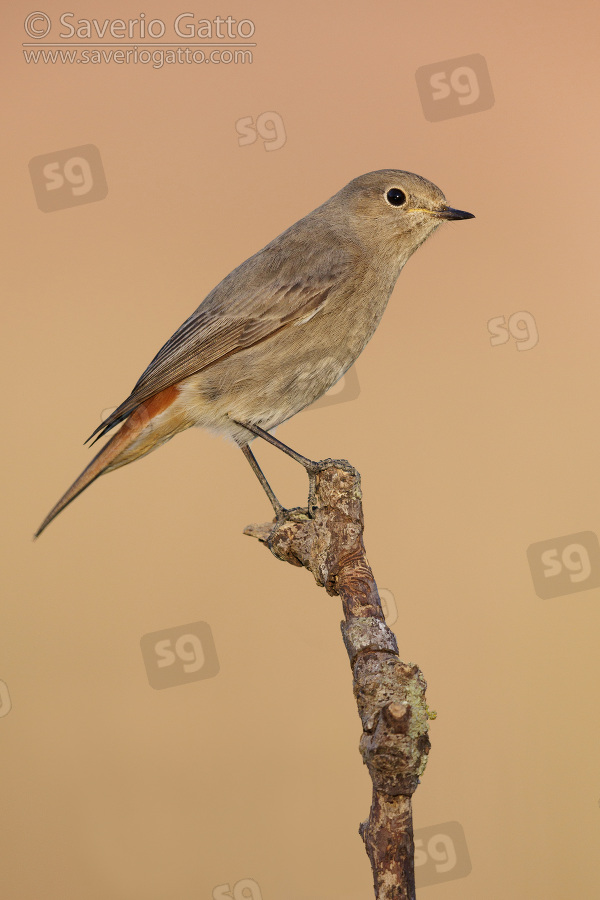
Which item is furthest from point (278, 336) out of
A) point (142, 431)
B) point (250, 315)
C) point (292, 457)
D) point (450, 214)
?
point (450, 214)

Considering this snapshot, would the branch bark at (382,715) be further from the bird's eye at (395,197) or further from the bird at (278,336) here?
the bird's eye at (395,197)

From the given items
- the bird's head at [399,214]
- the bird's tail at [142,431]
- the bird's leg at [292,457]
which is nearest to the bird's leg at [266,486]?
the bird's leg at [292,457]

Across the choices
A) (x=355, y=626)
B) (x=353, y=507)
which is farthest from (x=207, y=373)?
(x=355, y=626)

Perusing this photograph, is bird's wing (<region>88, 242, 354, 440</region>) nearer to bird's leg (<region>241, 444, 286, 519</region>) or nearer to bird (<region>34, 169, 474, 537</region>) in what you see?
bird (<region>34, 169, 474, 537</region>)

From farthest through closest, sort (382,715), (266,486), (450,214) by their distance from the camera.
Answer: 1. (266,486)
2. (450,214)
3. (382,715)

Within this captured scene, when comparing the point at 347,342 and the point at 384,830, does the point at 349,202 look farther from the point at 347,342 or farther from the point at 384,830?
the point at 384,830

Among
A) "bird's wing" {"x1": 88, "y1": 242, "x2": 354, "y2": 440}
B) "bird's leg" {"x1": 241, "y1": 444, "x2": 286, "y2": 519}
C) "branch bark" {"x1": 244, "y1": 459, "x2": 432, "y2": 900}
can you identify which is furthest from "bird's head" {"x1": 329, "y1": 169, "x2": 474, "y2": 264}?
"branch bark" {"x1": 244, "y1": 459, "x2": 432, "y2": 900}

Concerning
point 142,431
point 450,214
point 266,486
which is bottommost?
point 266,486

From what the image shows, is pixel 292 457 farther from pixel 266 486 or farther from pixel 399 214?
pixel 399 214
